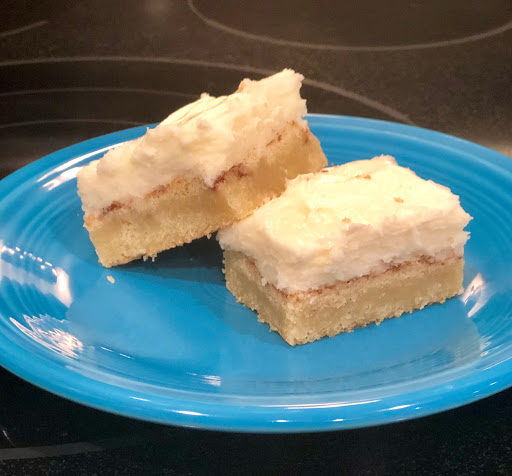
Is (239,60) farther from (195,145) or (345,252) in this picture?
(345,252)

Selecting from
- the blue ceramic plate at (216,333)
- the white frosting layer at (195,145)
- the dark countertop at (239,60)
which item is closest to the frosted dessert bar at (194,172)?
the white frosting layer at (195,145)

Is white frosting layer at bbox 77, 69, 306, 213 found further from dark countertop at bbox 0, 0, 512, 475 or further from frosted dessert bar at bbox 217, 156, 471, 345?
dark countertop at bbox 0, 0, 512, 475

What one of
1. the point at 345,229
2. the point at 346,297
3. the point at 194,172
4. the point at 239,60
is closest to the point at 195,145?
the point at 194,172

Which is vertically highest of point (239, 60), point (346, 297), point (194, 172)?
point (194, 172)

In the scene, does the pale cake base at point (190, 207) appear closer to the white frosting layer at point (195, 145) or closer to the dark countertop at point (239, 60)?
the white frosting layer at point (195, 145)

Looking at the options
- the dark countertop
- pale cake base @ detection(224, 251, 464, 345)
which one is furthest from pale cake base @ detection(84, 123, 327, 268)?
the dark countertop
